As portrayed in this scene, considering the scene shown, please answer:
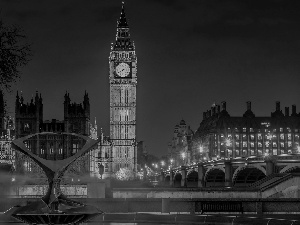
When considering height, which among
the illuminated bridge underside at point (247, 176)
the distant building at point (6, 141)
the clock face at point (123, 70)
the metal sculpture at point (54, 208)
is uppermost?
the clock face at point (123, 70)

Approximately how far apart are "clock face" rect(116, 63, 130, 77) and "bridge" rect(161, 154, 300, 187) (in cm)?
5965

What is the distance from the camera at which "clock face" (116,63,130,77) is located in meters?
183

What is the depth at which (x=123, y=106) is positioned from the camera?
7087 inches

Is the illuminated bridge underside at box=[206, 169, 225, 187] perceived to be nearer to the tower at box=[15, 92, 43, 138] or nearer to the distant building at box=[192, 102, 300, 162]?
the tower at box=[15, 92, 43, 138]

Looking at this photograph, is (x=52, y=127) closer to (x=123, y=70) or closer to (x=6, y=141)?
(x=6, y=141)

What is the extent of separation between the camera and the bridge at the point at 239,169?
8256 centimetres

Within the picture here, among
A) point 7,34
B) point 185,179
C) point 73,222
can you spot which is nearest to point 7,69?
point 7,34

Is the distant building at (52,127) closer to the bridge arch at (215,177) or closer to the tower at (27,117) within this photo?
the tower at (27,117)

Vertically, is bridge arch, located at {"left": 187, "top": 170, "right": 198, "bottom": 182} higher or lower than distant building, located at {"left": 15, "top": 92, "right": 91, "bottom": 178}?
lower

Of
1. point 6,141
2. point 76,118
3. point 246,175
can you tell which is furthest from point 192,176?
point 6,141

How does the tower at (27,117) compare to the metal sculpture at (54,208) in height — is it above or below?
above

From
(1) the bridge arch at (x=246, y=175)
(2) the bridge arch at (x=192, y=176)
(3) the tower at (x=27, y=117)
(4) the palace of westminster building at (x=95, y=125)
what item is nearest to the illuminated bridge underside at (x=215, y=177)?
(2) the bridge arch at (x=192, y=176)

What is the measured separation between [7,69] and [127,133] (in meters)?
148

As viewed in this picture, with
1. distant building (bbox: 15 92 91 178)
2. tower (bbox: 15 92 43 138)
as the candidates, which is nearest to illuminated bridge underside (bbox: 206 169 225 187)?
distant building (bbox: 15 92 91 178)
